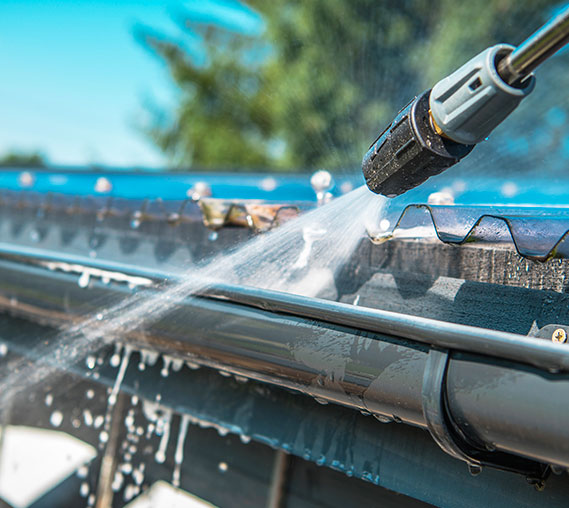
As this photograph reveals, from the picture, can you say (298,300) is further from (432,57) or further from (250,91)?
(250,91)

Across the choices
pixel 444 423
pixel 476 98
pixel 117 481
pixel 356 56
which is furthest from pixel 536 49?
pixel 356 56

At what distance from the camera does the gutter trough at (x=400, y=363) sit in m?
0.78

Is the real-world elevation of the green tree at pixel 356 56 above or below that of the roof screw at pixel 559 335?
above

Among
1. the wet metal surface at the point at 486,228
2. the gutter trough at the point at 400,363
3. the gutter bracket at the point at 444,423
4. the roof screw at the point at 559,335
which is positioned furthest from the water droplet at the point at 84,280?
the roof screw at the point at 559,335

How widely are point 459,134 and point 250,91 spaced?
16.3 meters

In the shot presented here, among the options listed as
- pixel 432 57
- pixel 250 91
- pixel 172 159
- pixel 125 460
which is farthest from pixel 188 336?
pixel 172 159

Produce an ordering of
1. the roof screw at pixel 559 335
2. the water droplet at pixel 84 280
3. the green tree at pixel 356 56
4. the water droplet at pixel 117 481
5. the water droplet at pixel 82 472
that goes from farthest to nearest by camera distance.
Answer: the green tree at pixel 356 56, the water droplet at pixel 82 472, the water droplet at pixel 117 481, the water droplet at pixel 84 280, the roof screw at pixel 559 335

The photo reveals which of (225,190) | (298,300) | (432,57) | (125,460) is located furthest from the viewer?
(432,57)

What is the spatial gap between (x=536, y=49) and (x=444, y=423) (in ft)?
1.96

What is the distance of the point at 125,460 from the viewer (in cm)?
223

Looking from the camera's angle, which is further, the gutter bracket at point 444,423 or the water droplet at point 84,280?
the water droplet at point 84,280

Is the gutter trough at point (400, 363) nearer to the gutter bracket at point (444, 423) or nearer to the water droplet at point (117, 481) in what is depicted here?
the gutter bracket at point (444, 423)

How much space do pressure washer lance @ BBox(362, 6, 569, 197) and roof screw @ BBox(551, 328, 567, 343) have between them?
395mm

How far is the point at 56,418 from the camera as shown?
2.39 meters
